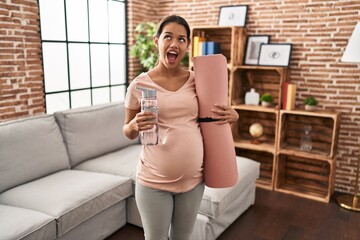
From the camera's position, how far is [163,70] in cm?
162

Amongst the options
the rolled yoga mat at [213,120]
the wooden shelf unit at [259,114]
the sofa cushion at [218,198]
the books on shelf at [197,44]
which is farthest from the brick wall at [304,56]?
the rolled yoga mat at [213,120]

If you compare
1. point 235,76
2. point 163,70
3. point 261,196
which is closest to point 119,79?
point 235,76

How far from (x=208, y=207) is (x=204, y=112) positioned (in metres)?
1.19

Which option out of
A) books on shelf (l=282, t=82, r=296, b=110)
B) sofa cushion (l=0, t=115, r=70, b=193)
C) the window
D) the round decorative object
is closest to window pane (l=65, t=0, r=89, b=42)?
the window

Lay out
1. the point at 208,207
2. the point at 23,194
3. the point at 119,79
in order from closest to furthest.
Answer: the point at 23,194
the point at 208,207
the point at 119,79

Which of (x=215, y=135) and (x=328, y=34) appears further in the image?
(x=328, y=34)

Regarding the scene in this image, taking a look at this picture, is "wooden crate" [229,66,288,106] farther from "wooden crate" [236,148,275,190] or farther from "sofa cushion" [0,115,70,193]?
"sofa cushion" [0,115,70,193]

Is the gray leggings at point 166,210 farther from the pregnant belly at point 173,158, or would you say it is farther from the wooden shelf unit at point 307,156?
the wooden shelf unit at point 307,156

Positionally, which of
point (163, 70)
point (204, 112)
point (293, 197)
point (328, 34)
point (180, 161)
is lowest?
point (293, 197)

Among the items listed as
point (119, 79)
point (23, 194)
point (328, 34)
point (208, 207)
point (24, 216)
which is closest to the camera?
point (24, 216)

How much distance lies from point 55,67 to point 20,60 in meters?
0.49

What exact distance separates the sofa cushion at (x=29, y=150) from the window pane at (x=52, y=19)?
3.13 ft

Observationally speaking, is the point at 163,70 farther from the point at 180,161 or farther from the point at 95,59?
the point at 95,59

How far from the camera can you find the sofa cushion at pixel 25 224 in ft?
6.44
